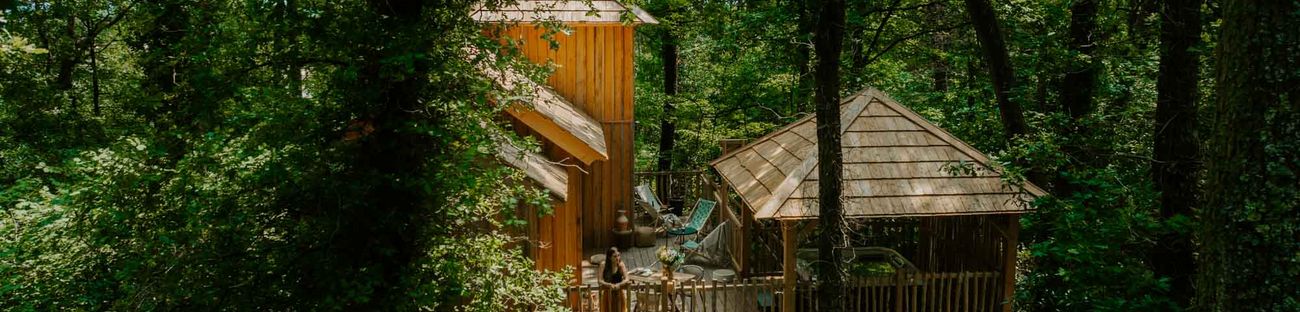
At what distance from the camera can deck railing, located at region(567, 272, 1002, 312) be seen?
8773 millimetres

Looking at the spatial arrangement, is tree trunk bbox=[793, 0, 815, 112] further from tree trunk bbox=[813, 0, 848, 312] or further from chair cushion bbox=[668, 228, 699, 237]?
chair cushion bbox=[668, 228, 699, 237]

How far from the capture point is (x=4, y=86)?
35.0ft

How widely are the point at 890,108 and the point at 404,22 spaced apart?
6942 millimetres

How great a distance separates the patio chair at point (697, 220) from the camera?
13086 mm

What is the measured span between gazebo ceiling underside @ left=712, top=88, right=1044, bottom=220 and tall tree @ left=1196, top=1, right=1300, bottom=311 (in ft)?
13.4

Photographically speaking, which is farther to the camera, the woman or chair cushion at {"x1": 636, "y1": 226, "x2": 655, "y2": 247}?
chair cushion at {"x1": 636, "y1": 226, "x2": 655, "y2": 247}

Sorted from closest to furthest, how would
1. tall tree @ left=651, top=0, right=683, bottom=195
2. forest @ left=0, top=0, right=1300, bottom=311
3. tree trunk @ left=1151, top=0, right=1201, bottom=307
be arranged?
forest @ left=0, top=0, right=1300, bottom=311 < tree trunk @ left=1151, top=0, right=1201, bottom=307 < tall tree @ left=651, top=0, right=683, bottom=195

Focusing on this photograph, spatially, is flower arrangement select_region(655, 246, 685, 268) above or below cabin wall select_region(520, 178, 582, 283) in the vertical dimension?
below

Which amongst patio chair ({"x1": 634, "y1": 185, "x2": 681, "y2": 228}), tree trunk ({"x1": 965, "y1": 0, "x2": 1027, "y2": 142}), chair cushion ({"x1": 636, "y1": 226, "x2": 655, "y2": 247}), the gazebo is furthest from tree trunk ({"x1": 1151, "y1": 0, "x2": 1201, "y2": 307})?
patio chair ({"x1": 634, "y1": 185, "x2": 681, "y2": 228})

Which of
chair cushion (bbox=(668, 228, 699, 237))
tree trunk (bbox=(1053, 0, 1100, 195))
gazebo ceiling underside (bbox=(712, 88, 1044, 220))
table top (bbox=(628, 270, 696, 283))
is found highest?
tree trunk (bbox=(1053, 0, 1100, 195))

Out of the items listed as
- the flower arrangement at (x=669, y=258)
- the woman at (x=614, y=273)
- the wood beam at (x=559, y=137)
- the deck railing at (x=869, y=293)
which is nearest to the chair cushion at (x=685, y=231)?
the flower arrangement at (x=669, y=258)

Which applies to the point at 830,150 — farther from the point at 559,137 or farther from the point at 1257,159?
the point at 1257,159

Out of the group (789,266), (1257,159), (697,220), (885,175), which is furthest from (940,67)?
(1257,159)

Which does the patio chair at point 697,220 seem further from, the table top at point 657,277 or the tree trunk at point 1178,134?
the tree trunk at point 1178,134
